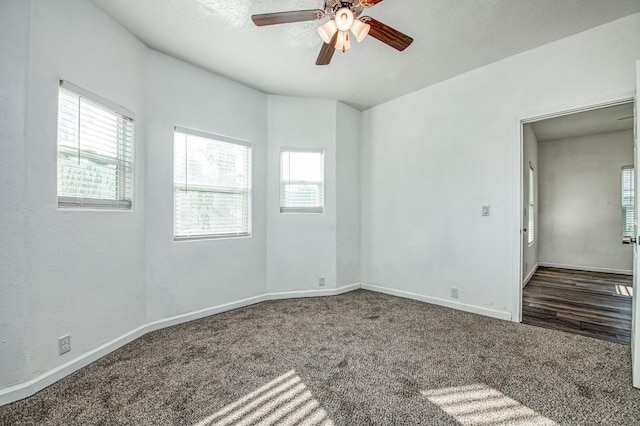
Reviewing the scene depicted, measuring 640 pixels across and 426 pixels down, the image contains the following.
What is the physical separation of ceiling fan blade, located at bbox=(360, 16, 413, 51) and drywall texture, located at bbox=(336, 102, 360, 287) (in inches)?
74.9

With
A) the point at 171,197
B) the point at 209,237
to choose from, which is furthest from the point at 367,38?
the point at 209,237

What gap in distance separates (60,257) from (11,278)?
10.7 inches

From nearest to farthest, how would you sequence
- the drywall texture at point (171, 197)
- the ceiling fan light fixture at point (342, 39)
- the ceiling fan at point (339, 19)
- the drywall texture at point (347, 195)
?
the ceiling fan at point (339, 19), the ceiling fan light fixture at point (342, 39), the drywall texture at point (171, 197), the drywall texture at point (347, 195)

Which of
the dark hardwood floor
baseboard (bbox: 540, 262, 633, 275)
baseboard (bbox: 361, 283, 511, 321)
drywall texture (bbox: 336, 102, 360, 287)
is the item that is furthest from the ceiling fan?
baseboard (bbox: 540, 262, 633, 275)

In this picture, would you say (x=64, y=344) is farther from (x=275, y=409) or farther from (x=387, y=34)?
(x=387, y=34)

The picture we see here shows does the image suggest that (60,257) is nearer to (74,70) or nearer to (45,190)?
(45,190)

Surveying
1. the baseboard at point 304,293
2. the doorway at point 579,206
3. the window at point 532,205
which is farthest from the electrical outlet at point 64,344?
the window at point 532,205

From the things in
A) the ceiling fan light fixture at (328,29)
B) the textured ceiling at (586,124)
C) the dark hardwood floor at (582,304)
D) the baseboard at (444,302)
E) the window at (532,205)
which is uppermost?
the textured ceiling at (586,124)

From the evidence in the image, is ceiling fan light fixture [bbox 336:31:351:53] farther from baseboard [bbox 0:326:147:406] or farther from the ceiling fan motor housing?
baseboard [bbox 0:326:147:406]

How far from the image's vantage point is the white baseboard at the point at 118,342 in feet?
5.55

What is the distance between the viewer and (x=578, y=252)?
5715mm

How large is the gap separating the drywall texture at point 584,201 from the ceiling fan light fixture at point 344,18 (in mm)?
6327

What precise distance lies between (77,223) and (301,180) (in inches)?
95.7

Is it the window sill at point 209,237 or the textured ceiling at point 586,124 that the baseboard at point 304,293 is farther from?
the textured ceiling at point 586,124
